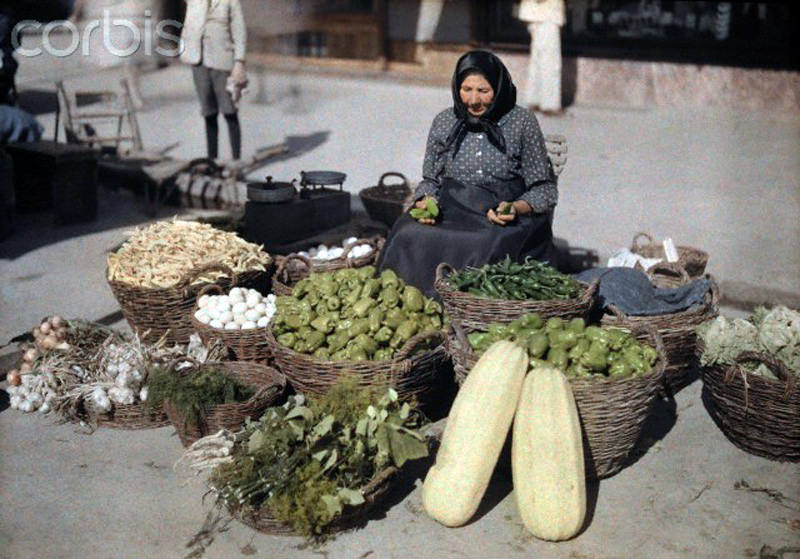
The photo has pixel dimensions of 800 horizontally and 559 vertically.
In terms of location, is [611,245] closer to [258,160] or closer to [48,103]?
[258,160]

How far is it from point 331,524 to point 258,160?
6.93 m

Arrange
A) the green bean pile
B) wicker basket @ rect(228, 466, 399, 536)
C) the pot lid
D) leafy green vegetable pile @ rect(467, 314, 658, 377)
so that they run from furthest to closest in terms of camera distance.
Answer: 1. the pot lid
2. the green bean pile
3. leafy green vegetable pile @ rect(467, 314, 658, 377)
4. wicker basket @ rect(228, 466, 399, 536)

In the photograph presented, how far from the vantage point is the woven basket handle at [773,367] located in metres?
4.09

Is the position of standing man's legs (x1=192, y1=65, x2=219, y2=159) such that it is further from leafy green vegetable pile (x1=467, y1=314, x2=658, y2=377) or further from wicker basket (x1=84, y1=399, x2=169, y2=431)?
leafy green vegetable pile (x1=467, y1=314, x2=658, y2=377)

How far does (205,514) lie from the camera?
392 centimetres

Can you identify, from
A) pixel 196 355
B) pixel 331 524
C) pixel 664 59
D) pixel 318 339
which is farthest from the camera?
pixel 664 59

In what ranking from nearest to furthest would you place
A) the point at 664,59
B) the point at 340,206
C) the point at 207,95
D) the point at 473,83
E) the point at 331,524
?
the point at 331,524, the point at 473,83, the point at 340,206, the point at 207,95, the point at 664,59

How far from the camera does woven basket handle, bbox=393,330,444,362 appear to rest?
4246 millimetres

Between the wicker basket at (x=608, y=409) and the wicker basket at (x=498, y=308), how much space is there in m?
Result: 0.35

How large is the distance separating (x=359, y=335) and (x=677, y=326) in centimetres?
178

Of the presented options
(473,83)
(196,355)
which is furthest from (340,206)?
(196,355)

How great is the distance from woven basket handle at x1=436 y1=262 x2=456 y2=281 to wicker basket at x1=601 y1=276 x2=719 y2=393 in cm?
90

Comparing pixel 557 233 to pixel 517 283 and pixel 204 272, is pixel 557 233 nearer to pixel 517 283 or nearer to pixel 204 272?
pixel 517 283

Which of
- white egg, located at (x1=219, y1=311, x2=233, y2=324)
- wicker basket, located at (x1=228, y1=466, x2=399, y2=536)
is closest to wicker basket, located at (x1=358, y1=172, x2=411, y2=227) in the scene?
white egg, located at (x1=219, y1=311, x2=233, y2=324)
